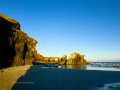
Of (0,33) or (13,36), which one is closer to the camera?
(0,33)

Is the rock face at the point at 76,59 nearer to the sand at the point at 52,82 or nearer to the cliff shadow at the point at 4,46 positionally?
the cliff shadow at the point at 4,46

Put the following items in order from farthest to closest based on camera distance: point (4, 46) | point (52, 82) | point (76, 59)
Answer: point (76, 59) < point (4, 46) < point (52, 82)

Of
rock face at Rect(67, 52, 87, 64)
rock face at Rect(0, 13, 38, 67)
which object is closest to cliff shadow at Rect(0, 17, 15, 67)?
rock face at Rect(0, 13, 38, 67)

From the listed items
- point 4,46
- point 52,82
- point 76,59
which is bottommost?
point 76,59

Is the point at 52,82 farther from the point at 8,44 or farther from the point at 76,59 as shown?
the point at 76,59

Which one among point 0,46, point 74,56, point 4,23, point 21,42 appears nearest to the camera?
point 0,46

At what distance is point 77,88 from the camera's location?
693 cm

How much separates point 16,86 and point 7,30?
18172mm

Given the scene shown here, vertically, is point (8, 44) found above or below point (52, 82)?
above

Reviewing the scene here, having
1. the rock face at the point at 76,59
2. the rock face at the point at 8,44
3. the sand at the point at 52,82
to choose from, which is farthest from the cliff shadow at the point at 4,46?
the rock face at the point at 76,59

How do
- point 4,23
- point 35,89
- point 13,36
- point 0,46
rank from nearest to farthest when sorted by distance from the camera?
point 35,89 → point 0,46 → point 4,23 → point 13,36

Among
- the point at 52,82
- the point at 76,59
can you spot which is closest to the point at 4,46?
the point at 52,82

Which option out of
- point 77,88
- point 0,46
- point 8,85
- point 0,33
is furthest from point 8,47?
point 77,88

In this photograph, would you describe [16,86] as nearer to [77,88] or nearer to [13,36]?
[77,88]
